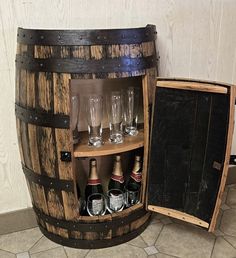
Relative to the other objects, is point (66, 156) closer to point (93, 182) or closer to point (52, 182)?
point (52, 182)

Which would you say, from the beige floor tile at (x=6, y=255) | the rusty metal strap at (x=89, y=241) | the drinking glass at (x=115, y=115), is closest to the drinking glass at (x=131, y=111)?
the drinking glass at (x=115, y=115)


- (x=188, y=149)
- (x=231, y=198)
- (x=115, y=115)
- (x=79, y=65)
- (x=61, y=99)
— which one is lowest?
(x=231, y=198)

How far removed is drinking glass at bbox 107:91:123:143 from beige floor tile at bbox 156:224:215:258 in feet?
1.79

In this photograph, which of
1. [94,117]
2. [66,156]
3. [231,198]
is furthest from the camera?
[231,198]

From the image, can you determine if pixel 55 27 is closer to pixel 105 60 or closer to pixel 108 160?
pixel 105 60

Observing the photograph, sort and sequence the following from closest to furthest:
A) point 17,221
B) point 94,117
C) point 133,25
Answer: point 94,117
point 133,25
point 17,221

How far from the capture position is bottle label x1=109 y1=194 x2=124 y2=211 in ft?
4.58

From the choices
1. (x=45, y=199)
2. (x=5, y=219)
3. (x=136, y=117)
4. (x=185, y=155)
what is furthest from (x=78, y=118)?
(x=5, y=219)

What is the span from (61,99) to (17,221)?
767 millimetres

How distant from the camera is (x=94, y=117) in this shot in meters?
1.31

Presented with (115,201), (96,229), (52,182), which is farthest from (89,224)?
(52,182)

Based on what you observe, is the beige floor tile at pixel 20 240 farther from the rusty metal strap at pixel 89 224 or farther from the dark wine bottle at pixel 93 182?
the dark wine bottle at pixel 93 182

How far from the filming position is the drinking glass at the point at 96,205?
4.53ft

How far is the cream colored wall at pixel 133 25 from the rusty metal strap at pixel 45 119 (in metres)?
0.21
